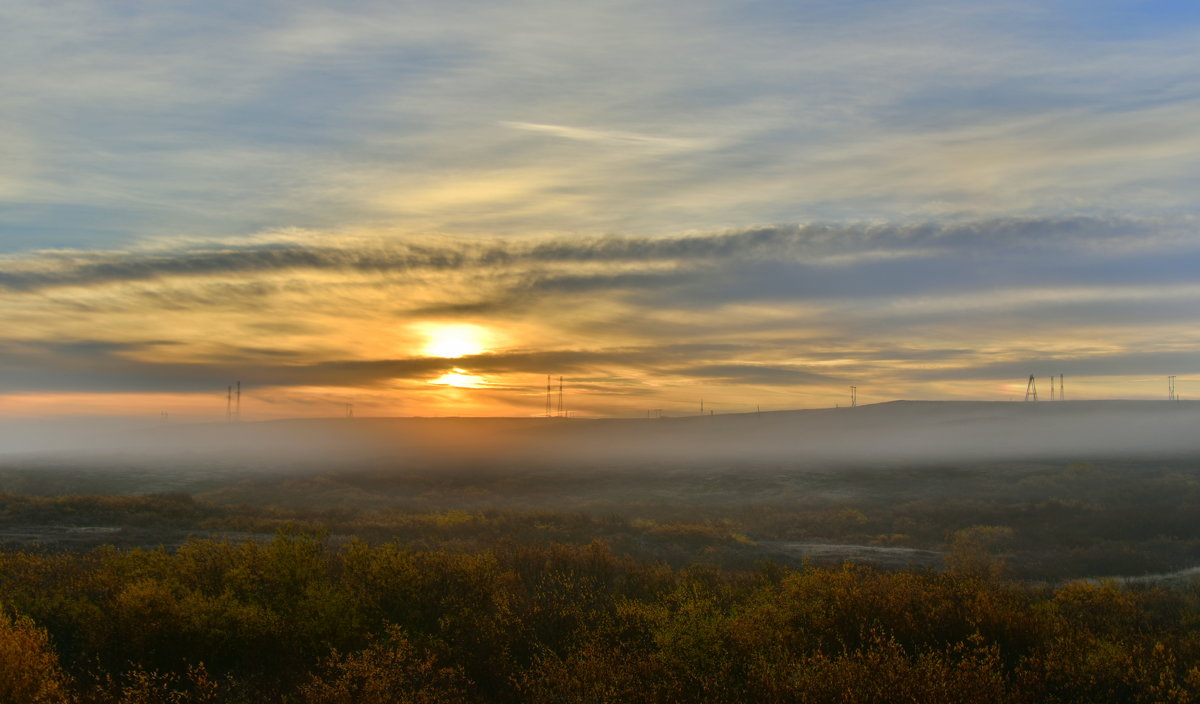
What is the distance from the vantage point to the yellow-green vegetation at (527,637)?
7285 millimetres

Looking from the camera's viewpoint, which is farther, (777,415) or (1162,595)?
(777,415)

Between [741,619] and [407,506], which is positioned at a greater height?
[741,619]

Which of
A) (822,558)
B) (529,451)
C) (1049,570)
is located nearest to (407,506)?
(822,558)

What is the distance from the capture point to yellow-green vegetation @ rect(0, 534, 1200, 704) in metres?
7.29

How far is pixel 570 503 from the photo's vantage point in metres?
44.3

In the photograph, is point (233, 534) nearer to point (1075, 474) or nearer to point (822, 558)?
point (822, 558)

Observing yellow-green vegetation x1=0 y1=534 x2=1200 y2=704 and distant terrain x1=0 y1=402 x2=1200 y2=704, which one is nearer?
yellow-green vegetation x1=0 y1=534 x2=1200 y2=704

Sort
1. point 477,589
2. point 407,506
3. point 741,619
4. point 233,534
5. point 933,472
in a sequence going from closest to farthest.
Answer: point 741,619
point 477,589
point 233,534
point 407,506
point 933,472

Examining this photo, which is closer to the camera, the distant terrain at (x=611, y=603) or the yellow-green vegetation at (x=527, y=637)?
the yellow-green vegetation at (x=527, y=637)

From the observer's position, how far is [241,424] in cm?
18575

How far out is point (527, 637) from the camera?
970 cm

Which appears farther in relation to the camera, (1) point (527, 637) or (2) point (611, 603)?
(2) point (611, 603)

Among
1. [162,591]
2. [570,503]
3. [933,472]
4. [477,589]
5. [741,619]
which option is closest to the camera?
[741,619]

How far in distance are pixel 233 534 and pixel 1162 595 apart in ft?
74.5
